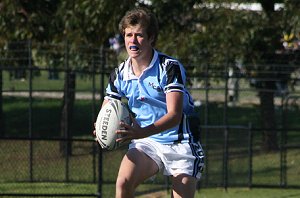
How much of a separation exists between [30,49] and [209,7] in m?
3.49

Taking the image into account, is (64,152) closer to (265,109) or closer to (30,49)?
(30,49)

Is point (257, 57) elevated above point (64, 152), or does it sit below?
above

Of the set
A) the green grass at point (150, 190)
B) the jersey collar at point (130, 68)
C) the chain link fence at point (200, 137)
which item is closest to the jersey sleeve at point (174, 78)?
the jersey collar at point (130, 68)

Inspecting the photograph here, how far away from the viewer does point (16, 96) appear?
20984 millimetres

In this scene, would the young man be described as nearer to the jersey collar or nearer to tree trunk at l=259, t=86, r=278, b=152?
the jersey collar

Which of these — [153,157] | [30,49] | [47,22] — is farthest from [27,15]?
[153,157]

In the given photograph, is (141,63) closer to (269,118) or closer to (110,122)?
(110,122)

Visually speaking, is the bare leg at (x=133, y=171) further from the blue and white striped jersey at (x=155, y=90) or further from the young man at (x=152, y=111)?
the blue and white striped jersey at (x=155, y=90)

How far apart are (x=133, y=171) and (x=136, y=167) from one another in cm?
4

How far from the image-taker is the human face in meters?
7.26

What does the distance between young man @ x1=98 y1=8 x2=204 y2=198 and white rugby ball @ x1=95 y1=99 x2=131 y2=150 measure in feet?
0.29

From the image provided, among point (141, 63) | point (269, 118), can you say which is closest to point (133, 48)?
point (141, 63)

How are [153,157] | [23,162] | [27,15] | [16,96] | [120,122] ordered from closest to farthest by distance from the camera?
[120,122]
[153,157]
[23,162]
[27,15]
[16,96]

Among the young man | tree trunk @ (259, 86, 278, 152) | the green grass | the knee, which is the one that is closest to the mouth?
the young man
